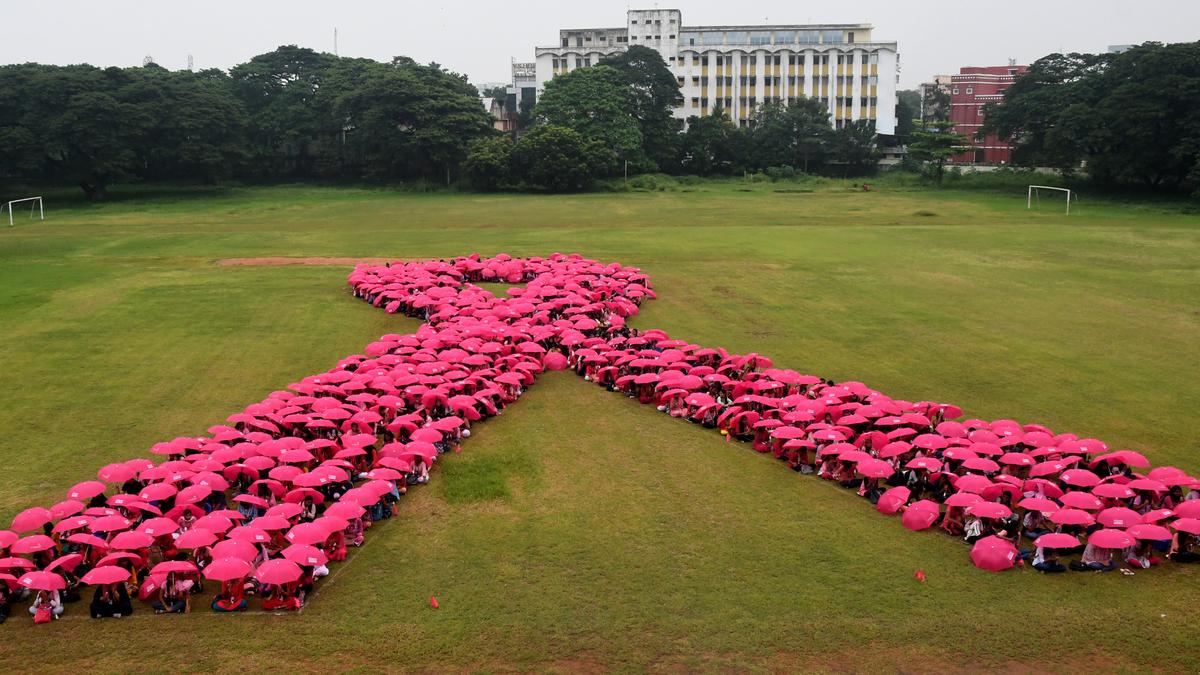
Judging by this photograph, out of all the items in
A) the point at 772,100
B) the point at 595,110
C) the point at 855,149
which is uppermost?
the point at 772,100

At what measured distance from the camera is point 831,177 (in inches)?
3123

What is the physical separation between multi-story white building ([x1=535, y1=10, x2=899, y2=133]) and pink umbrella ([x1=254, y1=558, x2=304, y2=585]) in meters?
83.7

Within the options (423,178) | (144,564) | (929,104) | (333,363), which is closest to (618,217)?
(423,178)

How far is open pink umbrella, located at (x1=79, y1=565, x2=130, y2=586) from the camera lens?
10750 mm

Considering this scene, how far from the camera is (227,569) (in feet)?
35.6

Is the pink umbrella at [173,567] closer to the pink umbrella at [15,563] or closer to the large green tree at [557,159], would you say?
the pink umbrella at [15,563]

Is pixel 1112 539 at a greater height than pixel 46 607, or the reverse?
pixel 1112 539

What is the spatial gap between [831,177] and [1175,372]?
60400mm

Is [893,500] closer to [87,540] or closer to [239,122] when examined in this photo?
[87,540]

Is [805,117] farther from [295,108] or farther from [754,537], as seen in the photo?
[754,537]

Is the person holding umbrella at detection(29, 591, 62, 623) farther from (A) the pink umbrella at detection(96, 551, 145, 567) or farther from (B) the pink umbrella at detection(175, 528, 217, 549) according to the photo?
(B) the pink umbrella at detection(175, 528, 217, 549)

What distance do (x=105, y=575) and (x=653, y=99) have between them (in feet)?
246

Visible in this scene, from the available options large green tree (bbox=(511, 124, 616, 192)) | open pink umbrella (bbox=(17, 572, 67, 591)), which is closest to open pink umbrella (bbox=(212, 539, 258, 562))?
open pink umbrella (bbox=(17, 572, 67, 591))

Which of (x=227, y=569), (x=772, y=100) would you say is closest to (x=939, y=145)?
(x=772, y=100)
